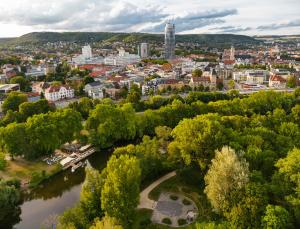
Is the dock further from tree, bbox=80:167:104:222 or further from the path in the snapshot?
tree, bbox=80:167:104:222

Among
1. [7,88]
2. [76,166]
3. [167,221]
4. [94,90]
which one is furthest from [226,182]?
[7,88]

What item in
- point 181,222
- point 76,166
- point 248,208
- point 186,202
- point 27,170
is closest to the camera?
point 248,208

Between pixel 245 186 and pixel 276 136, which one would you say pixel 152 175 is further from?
pixel 276 136

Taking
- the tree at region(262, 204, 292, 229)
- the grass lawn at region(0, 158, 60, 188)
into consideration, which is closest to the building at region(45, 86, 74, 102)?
the grass lawn at region(0, 158, 60, 188)

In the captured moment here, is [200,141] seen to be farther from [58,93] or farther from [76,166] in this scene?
[58,93]

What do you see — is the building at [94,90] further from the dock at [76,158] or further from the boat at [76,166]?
the boat at [76,166]

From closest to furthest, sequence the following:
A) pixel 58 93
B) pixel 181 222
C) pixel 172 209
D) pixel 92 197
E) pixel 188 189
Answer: pixel 92 197, pixel 181 222, pixel 172 209, pixel 188 189, pixel 58 93
